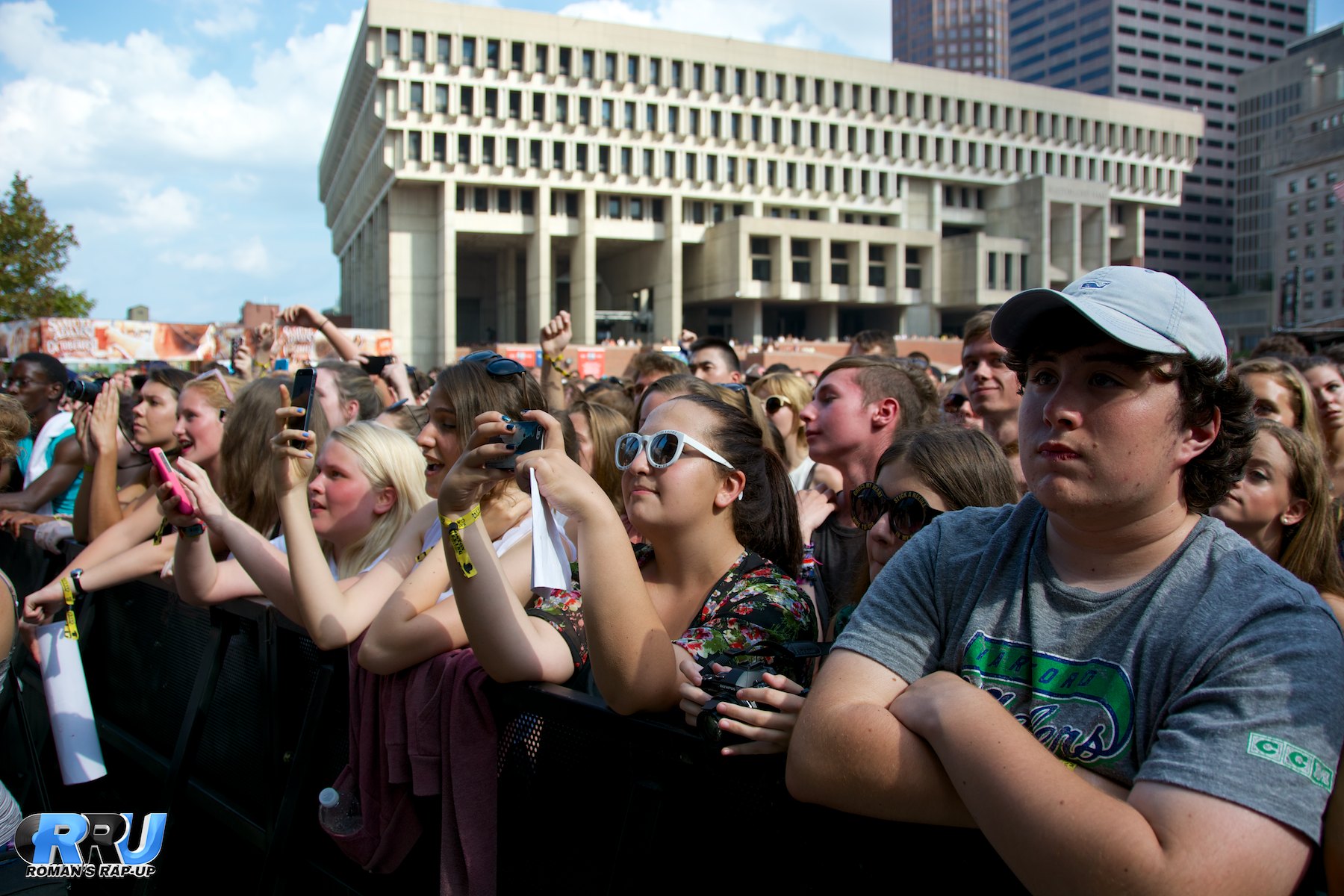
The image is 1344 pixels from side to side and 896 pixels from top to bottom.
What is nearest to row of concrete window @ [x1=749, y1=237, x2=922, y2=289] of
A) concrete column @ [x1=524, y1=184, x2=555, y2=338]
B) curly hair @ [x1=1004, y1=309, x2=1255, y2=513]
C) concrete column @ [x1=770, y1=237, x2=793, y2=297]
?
concrete column @ [x1=770, y1=237, x2=793, y2=297]

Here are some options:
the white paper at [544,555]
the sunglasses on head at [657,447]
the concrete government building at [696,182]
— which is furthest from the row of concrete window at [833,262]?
the white paper at [544,555]

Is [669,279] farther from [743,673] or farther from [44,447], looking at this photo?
[743,673]

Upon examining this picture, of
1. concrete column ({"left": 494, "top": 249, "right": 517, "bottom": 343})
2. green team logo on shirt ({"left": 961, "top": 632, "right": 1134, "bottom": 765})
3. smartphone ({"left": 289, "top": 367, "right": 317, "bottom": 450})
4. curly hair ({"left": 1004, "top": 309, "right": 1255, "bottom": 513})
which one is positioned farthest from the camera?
concrete column ({"left": 494, "top": 249, "right": 517, "bottom": 343})

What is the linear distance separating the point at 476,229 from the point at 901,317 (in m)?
33.2

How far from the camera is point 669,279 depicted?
2640 inches

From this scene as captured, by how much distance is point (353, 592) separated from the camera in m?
3.26

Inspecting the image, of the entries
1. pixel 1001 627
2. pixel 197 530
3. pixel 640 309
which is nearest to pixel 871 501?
pixel 1001 627

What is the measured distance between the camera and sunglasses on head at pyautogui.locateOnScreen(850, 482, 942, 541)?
A: 265 centimetres

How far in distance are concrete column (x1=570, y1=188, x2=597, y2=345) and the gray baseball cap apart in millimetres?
62717

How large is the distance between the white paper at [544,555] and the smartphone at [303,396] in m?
1.50

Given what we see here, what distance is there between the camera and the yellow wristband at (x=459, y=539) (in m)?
2.51

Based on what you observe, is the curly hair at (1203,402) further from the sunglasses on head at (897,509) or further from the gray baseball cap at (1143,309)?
the sunglasses on head at (897,509)

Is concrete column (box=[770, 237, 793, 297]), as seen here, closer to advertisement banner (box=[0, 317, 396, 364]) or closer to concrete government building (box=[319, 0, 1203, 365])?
concrete government building (box=[319, 0, 1203, 365])

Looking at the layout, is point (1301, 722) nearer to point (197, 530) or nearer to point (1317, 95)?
point (197, 530)
